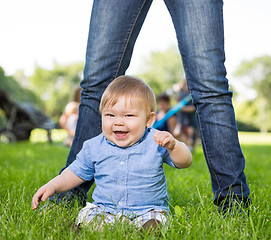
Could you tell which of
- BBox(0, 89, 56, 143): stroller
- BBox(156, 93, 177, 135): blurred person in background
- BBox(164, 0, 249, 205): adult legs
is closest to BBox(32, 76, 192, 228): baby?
BBox(164, 0, 249, 205): adult legs

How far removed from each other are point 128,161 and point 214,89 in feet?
1.92

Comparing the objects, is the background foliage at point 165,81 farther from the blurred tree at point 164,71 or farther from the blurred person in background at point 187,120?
the blurred person in background at point 187,120

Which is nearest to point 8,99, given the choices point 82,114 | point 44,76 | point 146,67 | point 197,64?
point 82,114

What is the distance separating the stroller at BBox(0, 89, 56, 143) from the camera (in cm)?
786

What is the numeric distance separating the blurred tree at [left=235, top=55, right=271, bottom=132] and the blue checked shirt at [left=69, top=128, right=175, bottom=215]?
36.6m

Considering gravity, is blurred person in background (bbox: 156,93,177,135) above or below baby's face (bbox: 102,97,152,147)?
below

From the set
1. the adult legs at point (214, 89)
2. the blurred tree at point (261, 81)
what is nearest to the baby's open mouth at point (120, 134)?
the adult legs at point (214, 89)

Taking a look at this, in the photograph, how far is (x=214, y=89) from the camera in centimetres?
167

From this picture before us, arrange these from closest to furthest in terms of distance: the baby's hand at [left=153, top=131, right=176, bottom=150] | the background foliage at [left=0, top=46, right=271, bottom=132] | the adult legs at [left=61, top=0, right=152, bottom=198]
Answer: the baby's hand at [left=153, top=131, right=176, bottom=150] → the adult legs at [left=61, top=0, right=152, bottom=198] → the background foliage at [left=0, top=46, right=271, bottom=132]

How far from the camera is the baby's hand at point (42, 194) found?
5.07 feet

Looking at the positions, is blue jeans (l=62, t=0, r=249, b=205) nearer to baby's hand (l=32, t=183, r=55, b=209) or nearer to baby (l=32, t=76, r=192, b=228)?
baby (l=32, t=76, r=192, b=228)

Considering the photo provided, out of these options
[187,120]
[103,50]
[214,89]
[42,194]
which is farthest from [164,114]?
[42,194]

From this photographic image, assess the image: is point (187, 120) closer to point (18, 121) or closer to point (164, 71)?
point (18, 121)

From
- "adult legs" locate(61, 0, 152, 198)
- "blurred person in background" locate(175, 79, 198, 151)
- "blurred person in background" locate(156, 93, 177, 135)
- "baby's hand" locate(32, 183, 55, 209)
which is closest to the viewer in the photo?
"baby's hand" locate(32, 183, 55, 209)
